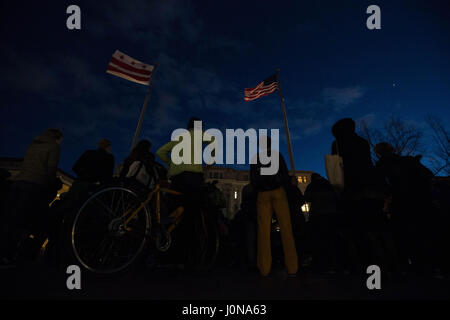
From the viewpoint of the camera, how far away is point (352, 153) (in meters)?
3.63

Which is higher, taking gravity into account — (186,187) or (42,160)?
(42,160)

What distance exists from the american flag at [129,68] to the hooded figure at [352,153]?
1101 centimetres

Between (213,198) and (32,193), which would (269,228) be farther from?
(32,193)

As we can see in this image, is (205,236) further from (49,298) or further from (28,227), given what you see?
(28,227)

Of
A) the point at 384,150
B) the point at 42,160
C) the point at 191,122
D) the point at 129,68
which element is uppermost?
the point at 129,68

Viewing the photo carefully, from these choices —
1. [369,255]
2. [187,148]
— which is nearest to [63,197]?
[187,148]

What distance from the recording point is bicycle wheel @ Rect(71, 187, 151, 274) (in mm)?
2486

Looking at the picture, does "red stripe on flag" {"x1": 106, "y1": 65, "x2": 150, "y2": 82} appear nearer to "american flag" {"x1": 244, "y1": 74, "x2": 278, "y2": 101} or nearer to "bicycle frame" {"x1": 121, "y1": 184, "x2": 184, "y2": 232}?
"american flag" {"x1": 244, "y1": 74, "x2": 278, "y2": 101}

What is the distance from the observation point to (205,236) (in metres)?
3.65

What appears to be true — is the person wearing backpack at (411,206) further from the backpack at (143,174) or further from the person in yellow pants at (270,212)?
the backpack at (143,174)

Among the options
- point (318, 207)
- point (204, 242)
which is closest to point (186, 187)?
point (204, 242)

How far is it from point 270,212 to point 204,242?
4.09ft

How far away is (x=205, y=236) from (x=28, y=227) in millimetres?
3268
